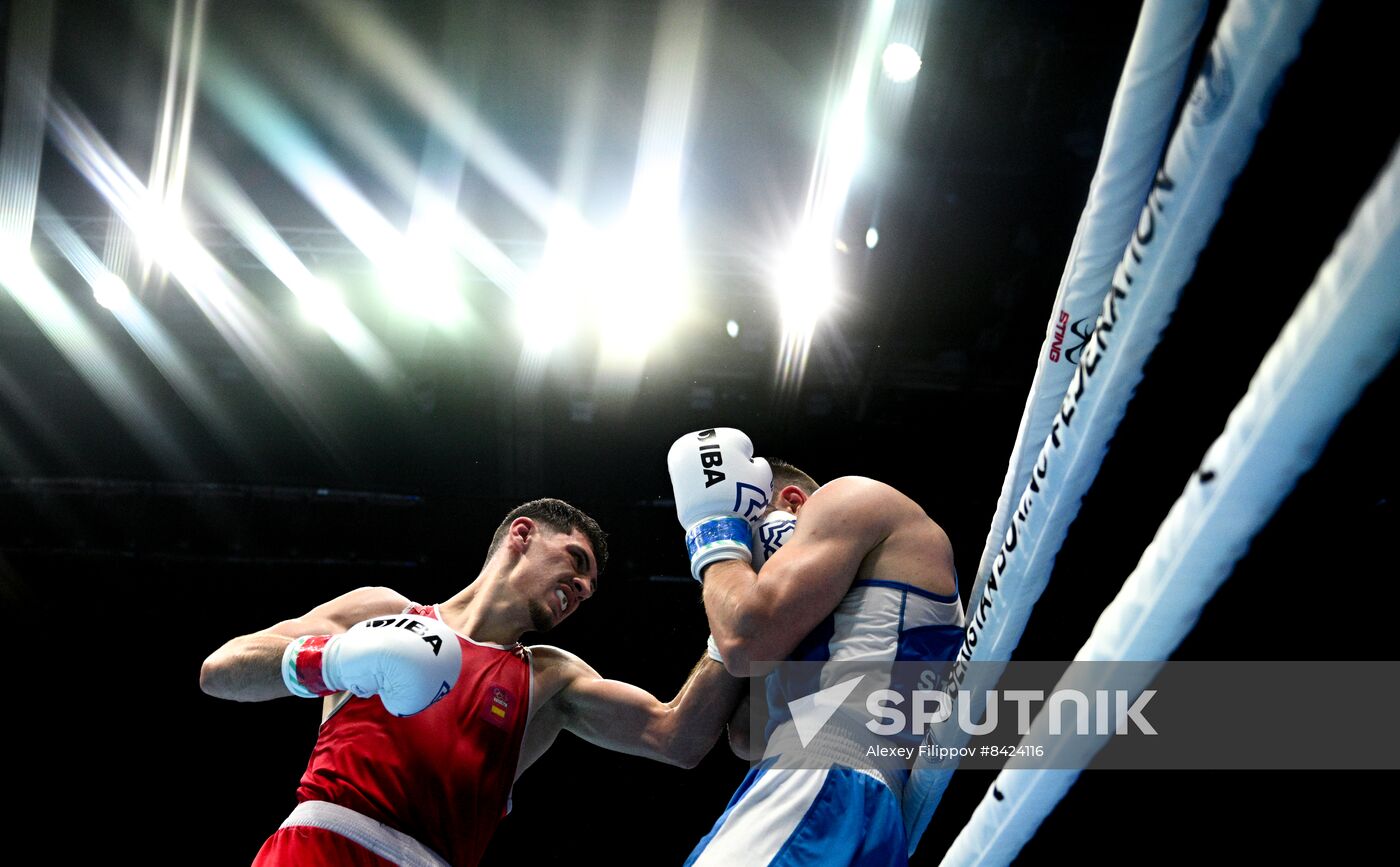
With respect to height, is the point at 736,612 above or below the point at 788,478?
below

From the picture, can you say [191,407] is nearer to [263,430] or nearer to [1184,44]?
[263,430]

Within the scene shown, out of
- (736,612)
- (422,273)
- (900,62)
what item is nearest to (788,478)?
(736,612)

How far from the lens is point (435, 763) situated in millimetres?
2162

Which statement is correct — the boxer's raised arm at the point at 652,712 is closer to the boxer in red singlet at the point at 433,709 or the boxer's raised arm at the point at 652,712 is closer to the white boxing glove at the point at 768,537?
the boxer in red singlet at the point at 433,709

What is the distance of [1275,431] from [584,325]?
4787mm

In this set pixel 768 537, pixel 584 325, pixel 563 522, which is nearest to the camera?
pixel 768 537

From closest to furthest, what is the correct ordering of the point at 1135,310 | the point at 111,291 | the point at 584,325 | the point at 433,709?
the point at 1135,310, the point at 433,709, the point at 111,291, the point at 584,325

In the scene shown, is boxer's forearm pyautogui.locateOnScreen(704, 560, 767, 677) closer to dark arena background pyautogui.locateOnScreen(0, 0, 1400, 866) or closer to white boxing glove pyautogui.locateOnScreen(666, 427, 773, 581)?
white boxing glove pyautogui.locateOnScreen(666, 427, 773, 581)

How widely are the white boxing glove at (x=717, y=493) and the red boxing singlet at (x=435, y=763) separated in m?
0.88

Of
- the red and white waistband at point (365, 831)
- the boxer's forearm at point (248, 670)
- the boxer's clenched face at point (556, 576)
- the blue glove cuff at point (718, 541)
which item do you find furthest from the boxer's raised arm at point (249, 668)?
the blue glove cuff at point (718, 541)

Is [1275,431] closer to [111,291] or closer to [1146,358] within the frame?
[1146,358]

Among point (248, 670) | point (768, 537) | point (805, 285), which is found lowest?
point (248, 670)

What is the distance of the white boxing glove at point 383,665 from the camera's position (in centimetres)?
197

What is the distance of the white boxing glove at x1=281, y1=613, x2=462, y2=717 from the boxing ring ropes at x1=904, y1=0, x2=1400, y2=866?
1.08 m
